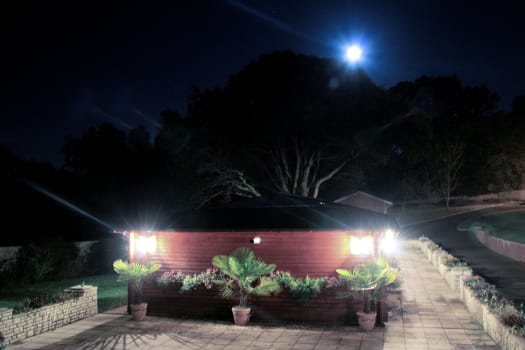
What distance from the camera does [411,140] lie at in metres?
28.6

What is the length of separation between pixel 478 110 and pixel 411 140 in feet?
113

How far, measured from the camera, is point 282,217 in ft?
39.2

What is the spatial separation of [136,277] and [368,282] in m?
5.38

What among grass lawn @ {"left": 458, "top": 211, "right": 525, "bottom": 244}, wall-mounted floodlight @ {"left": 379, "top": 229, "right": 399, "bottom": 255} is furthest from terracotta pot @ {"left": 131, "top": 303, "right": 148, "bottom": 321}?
grass lawn @ {"left": 458, "top": 211, "right": 525, "bottom": 244}

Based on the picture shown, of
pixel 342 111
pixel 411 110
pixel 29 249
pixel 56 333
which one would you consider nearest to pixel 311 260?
pixel 56 333

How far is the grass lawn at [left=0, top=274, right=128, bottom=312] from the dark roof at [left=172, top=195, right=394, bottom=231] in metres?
3.28

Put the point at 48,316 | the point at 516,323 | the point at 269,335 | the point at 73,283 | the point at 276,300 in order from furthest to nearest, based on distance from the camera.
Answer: the point at 73,283, the point at 276,300, the point at 48,316, the point at 269,335, the point at 516,323

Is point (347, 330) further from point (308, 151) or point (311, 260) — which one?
point (308, 151)

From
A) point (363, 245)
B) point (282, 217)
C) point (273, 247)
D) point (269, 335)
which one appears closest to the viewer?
point (269, 335)

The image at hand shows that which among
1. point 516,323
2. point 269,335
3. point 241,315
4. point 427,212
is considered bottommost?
point 269,335

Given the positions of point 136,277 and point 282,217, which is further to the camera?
point 282,217

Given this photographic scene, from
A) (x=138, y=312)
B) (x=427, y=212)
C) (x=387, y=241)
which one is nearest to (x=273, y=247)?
(x=138, y=312)

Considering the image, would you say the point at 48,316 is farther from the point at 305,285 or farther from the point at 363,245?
the point at 363,245

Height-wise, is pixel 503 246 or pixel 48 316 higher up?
pixel 503 246
